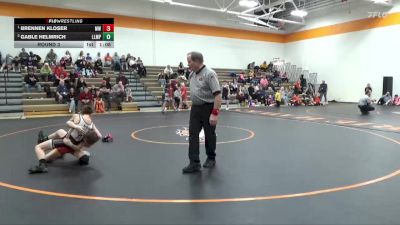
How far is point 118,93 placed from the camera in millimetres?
16781

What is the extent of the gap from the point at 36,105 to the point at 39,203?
1259 centimetres

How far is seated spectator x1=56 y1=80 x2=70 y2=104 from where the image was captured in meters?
15.6

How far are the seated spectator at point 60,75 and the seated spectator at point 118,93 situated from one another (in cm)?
205

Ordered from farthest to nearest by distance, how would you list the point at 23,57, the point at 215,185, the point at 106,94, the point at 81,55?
the point at 81,55, the point at 23,57, the point at 106,94, the point at 215,185

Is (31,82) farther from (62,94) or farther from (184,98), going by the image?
(184,98)

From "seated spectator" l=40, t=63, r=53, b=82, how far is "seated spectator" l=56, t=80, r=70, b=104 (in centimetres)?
172

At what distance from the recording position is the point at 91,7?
21297 mm

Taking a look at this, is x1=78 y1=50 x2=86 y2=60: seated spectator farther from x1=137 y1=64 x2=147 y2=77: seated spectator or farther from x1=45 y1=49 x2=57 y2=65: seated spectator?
x1=137 y1=64 x2=147 y2=77: seated spectator

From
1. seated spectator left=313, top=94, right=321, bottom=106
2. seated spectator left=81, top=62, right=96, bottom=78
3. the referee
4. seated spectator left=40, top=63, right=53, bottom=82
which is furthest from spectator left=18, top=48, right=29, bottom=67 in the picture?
seated spectator left=313, top=94, right=321, bottom=106

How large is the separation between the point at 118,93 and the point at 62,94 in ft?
8.10

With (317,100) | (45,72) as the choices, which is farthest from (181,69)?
(317,100)

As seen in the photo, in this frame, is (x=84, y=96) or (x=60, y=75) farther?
(x=60, y=75)

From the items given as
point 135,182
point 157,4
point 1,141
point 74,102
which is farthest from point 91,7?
point 135,182

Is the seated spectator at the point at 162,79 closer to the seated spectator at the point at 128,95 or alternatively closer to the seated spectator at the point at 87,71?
the seated spectator at the point at 128,95
